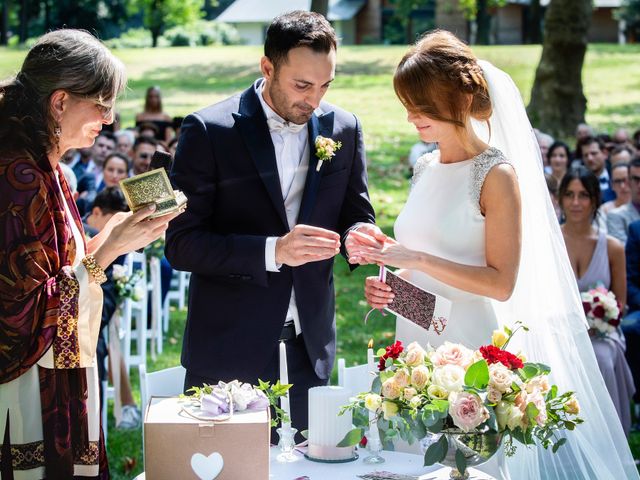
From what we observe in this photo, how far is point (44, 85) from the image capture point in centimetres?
311

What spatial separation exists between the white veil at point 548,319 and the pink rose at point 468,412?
1.33m

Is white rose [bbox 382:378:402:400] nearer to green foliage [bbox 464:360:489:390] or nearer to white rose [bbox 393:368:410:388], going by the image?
white rose [bbox 393:368:410:388]

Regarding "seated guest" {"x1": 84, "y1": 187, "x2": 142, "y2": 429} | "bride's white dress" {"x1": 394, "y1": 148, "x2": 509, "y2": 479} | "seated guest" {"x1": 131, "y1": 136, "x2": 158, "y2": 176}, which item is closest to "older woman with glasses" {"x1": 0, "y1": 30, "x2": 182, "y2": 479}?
"bride's white dress" {"x1": 394, "y1": 148, "x2": 509, "y2": 479}

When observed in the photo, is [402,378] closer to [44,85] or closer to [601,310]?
[44,85]

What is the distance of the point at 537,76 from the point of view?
1666cm

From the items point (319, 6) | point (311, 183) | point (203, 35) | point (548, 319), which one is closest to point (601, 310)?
point (548, 319)

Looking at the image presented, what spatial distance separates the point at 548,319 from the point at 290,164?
1317mm

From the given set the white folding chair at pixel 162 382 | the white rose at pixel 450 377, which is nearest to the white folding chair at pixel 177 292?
the white folding chair at pixel 162 382

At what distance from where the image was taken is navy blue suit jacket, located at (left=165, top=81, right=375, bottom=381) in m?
3.86

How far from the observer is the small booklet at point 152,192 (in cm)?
323

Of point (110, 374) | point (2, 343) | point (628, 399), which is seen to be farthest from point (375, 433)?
point (110, 374)

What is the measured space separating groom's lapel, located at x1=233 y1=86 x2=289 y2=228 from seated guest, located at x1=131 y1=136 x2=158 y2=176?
22.3ft

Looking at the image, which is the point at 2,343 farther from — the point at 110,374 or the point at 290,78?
the point at 110,374

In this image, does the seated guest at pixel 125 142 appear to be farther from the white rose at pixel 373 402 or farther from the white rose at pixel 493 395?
the white rose at pixel 493 395
